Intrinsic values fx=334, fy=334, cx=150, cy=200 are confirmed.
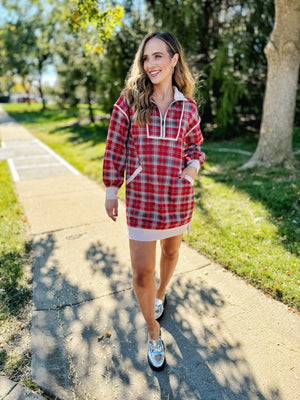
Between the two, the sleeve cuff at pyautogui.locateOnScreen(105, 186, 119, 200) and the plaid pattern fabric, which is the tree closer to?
the plaid pattern fabric

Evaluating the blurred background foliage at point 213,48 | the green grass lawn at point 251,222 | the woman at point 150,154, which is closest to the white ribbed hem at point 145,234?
the woman at point 150,154

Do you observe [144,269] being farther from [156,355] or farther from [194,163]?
[194,163]

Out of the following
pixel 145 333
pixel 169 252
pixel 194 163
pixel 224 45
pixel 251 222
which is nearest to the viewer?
pixel 194 163

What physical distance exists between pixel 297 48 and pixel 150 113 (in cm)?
536

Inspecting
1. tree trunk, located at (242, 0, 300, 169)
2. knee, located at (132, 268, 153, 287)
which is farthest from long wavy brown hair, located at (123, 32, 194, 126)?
tree trunk, located at (242, 0, 300, 169)

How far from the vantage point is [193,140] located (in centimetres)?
234

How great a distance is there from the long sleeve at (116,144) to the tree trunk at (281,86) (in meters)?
5.16

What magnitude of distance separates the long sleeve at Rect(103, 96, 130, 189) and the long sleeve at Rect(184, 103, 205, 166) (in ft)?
1.47

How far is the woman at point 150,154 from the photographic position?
207 cm

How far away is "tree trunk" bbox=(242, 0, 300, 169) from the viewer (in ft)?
19.4

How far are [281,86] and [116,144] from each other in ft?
17.4

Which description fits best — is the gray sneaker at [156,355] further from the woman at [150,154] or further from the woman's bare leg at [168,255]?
the woman's bare leg at [168,255]

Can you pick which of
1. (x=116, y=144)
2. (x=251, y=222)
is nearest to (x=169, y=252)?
(x=116, y=144)

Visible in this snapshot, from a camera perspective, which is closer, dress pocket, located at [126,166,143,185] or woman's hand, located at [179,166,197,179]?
dress pocket, located at [126,166,143,185]
